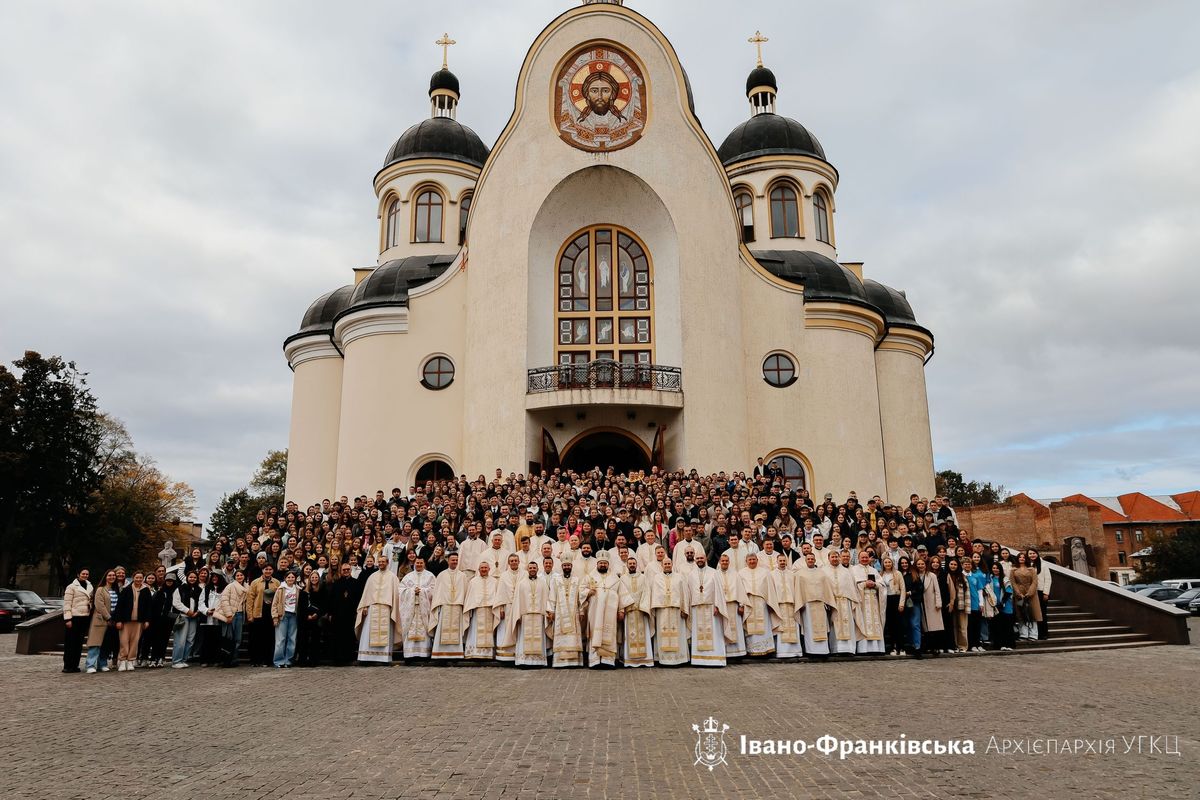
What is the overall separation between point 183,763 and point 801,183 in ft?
89.0

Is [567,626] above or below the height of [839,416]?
below

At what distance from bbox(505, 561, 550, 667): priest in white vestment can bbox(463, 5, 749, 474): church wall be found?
30.8ft

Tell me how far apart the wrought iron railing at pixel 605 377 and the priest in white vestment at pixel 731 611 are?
30.6 ft

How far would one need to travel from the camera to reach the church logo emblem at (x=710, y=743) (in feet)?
18.6

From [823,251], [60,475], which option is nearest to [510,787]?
[823,251]

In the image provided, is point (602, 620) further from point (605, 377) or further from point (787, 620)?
point (605, 377)

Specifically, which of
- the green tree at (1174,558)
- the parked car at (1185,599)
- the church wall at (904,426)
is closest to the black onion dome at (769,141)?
the church wall at (904,426)

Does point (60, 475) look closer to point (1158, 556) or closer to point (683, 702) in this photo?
point (683, 702)

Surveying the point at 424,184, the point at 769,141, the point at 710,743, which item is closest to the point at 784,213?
the point at 769,141

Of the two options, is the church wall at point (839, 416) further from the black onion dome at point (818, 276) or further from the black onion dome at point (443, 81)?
the black onion dome at point (443, 81)

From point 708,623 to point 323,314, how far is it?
67.2 feet

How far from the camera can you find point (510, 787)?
5.06m

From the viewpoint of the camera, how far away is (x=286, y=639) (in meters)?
11.9

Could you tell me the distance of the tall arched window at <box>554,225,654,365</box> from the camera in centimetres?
2238
